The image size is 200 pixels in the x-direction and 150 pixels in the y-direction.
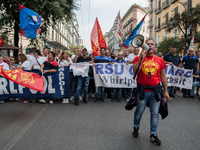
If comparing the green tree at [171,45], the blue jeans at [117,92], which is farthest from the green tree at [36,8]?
the green tree at [171,45]

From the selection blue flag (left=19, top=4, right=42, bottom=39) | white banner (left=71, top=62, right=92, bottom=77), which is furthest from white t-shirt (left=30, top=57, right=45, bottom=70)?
white banner (left=71, top=62, right=92, bottom=77)

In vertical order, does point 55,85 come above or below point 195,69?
below

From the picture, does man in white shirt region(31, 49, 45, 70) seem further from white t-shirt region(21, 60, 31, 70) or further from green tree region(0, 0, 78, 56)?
green tree region(0, 0, 78, 56)

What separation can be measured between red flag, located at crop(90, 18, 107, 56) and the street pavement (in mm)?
3298

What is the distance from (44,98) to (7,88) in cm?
129

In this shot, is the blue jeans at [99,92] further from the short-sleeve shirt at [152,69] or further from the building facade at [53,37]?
the building facade at [53,37]

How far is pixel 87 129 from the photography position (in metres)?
3.71

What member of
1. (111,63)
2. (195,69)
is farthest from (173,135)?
(195,69)

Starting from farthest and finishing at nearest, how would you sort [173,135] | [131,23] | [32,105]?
[131,23]
[32,105]
[173,135]

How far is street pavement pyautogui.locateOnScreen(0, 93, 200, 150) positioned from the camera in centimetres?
300

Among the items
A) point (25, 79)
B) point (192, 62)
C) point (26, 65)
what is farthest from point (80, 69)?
point (192, 62)

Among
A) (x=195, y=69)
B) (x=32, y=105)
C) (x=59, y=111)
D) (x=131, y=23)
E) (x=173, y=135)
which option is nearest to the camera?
(x=173, y=135)

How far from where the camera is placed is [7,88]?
612cm

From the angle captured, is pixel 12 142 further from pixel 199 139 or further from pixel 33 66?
pixel 33 66
